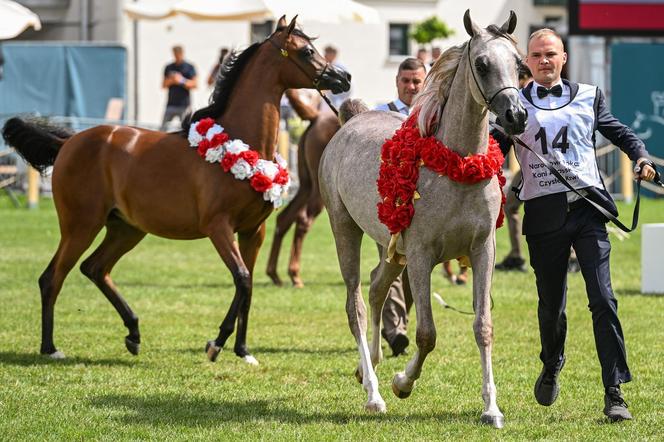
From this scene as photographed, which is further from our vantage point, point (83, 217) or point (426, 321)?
point (83, 217)

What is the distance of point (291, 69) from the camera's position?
30.1 ft

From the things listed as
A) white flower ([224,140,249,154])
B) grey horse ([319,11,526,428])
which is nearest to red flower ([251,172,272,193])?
white flower ([224,140,249,154])

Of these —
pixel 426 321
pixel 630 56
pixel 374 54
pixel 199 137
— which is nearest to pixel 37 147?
pixel 199 137

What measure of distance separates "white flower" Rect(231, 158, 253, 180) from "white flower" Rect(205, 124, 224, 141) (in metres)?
0.31

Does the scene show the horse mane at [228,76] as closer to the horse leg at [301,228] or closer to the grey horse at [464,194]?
the grey horse at [464,194]

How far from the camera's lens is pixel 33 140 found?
974 cm

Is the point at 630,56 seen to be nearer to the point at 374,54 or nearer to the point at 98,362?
the point at 374,54

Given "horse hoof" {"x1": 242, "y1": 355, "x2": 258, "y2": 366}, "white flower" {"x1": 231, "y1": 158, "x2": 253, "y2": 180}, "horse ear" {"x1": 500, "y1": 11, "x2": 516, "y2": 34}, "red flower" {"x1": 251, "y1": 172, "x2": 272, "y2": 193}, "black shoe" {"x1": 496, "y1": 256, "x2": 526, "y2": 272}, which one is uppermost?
"horse ear" {"x1": 500, "y1": 11, "x2": 516, "y2": 34}

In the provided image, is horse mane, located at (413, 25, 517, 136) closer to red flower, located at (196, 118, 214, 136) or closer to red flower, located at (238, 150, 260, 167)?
red flower, located at (238, 150, 260, 167)

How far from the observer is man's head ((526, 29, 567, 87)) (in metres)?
6.78

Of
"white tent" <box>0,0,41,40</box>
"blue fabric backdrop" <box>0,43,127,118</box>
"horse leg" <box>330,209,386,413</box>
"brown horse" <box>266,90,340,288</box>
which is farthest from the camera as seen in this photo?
"blue fabric backdrop" <box>0,43,127,118</box>

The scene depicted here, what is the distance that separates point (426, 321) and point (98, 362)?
10.2 ft

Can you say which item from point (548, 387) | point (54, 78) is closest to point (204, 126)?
point (548, 387)

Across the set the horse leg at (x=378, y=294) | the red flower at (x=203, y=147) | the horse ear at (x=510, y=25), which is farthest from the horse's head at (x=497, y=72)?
the red flower at (x=203, y=147)
